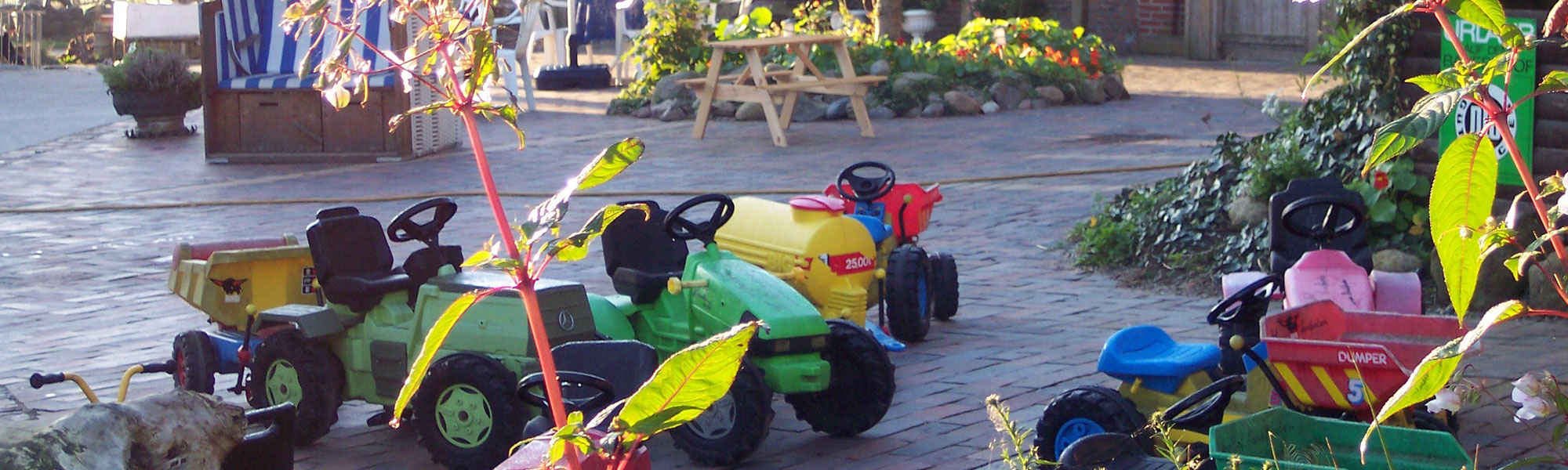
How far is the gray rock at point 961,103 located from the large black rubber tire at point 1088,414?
10.0 m

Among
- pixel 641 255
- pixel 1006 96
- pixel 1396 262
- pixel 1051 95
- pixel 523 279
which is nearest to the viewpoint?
pixel 523 279

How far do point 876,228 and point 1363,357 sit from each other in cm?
260

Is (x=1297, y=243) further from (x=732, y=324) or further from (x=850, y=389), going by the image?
(x=732, y=324)

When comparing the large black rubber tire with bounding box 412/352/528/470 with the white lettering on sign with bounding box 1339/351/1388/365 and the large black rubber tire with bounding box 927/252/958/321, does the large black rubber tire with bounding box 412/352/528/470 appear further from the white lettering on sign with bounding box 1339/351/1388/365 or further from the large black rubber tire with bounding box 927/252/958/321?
the large black rubber tire with bounding box 927/252/958/321

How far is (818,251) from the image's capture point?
5234 mm

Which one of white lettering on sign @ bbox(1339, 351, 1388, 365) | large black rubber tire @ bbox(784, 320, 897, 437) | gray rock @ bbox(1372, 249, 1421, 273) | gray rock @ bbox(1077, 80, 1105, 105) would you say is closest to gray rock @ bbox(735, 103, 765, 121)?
gray rock @ bbox(1077, 80, 1105, 105)

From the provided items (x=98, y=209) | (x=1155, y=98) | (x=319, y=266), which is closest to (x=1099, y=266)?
(x=319, y=266)

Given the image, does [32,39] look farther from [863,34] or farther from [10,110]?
[863,34]

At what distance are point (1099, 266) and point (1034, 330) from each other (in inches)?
52.4

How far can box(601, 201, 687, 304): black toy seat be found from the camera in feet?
15.3

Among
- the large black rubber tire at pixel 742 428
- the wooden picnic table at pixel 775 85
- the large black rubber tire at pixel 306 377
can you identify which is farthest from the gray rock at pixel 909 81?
the large black rubber tire at pixel 742 428

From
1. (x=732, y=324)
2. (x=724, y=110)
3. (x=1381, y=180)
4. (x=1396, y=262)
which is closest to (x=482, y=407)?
(x=732, y=324)

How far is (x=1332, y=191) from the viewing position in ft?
15.5

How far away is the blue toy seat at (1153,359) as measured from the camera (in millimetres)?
3783
